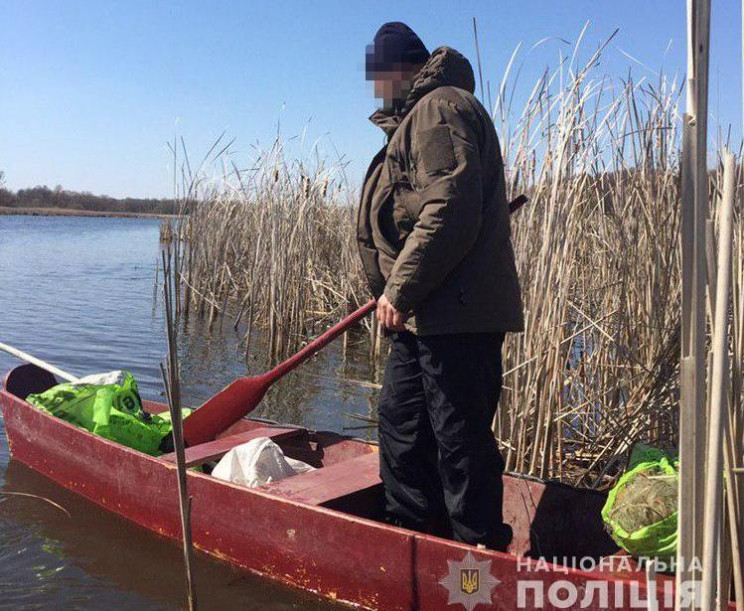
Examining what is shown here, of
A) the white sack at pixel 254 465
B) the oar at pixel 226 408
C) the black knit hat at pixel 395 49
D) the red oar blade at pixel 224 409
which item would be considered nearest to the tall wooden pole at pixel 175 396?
the black knit hat at pixel 395 49

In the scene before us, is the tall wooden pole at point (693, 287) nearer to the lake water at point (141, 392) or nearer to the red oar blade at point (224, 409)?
the lake water at point (141, 392)

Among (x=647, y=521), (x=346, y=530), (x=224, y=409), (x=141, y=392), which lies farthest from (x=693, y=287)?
(x=141, y=392)

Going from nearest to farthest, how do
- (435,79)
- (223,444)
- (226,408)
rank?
1. (435,79)
2. (223,444)
3. (226,408)

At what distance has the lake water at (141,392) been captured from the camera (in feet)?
11.6

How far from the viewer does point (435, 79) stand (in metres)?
2.94

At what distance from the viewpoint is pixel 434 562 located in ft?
9.48

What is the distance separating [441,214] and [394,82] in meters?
0.66

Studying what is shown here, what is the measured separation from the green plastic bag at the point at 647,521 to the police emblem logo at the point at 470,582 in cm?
46

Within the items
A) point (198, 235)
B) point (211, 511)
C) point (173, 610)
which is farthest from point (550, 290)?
point (198, 235)

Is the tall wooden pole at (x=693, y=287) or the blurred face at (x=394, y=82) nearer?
the tall wooden pole at (x=693, y=287)

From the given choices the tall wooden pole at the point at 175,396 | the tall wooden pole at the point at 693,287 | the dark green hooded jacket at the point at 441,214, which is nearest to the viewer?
the tall wooden pole at the point at 693,287

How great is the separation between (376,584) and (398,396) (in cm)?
74

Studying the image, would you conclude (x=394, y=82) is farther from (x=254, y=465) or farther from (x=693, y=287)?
(x=254, y=465)

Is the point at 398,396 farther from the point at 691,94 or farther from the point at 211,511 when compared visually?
the point at 691,94
